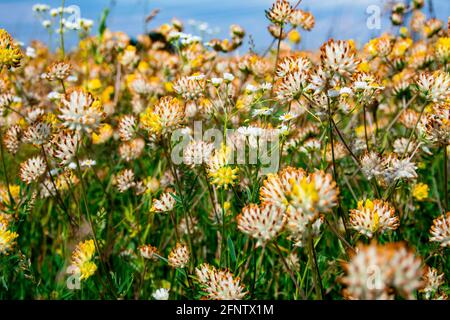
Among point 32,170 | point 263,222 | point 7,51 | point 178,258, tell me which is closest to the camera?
point 263,222

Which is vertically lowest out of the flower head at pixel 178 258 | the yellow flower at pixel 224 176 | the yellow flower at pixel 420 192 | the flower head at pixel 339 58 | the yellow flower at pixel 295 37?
the flower head at pixel 178 258

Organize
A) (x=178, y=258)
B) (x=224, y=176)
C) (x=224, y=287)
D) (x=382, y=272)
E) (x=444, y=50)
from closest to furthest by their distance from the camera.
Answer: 1. (x=382, y=272)
2. (x=224, y=287)
3. (x=224, y=176)
4. (x=178, y=258)
5. (x=444, y=50)

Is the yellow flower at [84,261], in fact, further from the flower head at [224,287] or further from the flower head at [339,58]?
the flower head at [339,58]

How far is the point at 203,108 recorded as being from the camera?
90.9 inches

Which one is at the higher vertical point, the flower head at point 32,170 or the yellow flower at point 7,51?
the yellow flower at point 7,51

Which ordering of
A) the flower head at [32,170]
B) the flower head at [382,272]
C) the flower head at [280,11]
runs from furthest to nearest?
the flower head at [280,11], the flower head at [32,170], the flower head at [382,272]

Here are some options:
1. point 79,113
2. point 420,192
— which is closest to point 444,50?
point 420,192

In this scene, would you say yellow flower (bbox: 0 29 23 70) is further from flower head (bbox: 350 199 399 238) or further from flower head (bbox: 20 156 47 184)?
flower head (bbox: 350 199 399 238)

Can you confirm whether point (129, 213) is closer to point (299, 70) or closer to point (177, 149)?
point (177, 149)

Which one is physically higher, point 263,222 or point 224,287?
point 263,222

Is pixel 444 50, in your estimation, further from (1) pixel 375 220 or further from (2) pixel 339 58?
(1) pixel 375 220

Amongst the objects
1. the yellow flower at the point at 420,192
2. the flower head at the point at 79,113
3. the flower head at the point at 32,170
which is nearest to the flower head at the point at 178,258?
the flower head at the point at 79,113

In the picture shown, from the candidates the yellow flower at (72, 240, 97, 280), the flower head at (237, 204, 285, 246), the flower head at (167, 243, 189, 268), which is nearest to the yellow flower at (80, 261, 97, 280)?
the yellow flower at (72, 240, 97, 280)
